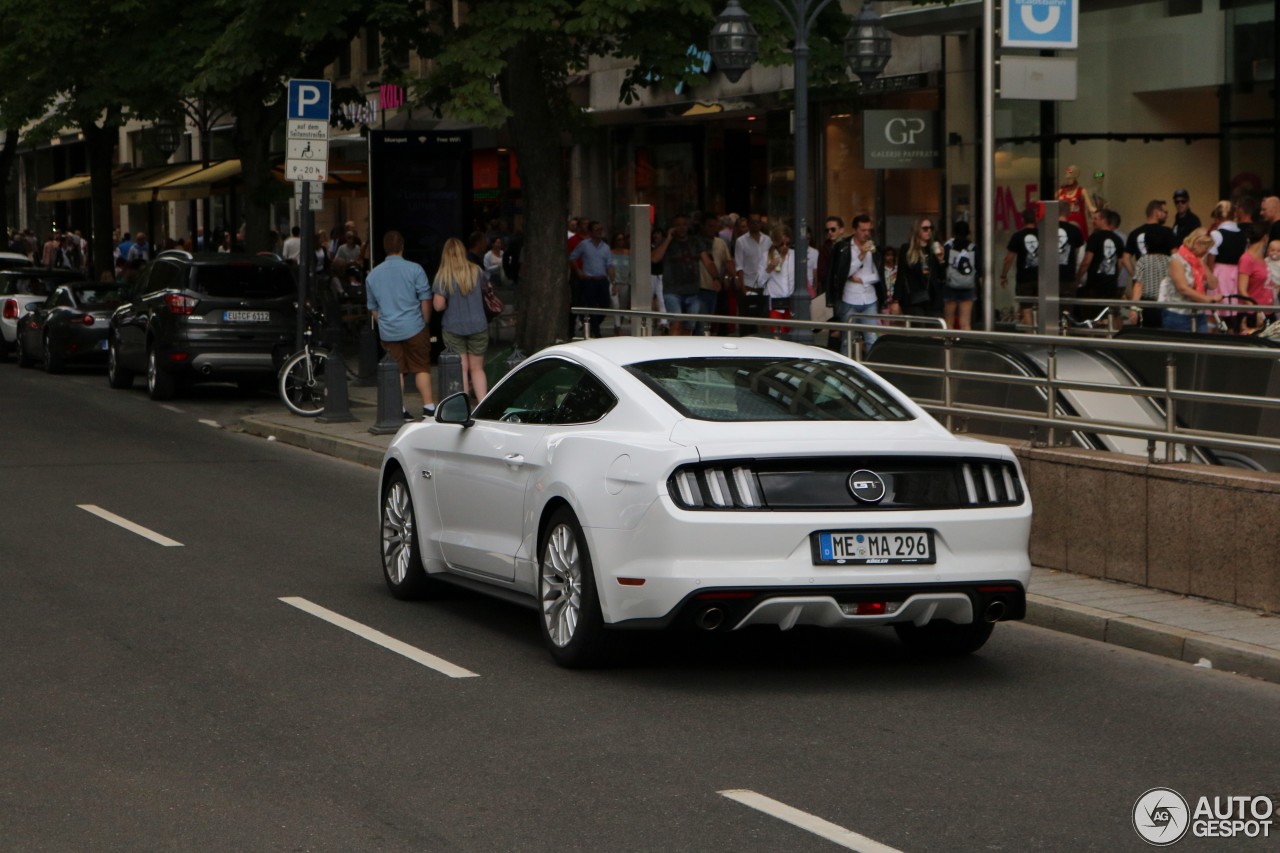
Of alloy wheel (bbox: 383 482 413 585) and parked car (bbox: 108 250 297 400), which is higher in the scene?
parked car (bbox: 108 250 297 400)

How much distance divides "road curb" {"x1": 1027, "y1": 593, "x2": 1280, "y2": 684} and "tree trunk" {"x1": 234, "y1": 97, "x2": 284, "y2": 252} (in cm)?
2343

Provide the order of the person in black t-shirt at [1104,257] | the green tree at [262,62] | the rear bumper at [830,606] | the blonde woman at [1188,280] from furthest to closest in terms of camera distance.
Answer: the green tree at [262,62] < the person in black t-shirt at [1104,257] < the blonde woman at [1188,280] < the rear bumper at [830,606]

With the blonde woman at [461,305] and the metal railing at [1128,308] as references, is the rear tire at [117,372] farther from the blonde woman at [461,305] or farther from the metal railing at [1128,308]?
the metal railing at [1128,308]

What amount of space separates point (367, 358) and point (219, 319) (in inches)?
78.8

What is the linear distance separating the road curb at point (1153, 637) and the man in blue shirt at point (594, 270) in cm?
1937

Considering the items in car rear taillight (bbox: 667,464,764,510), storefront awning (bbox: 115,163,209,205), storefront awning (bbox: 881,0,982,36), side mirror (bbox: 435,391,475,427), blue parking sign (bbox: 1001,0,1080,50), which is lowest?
car rear taillight (bbox: 667,464,764,510)

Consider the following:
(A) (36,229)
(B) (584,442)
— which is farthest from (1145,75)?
(A) (36,229)

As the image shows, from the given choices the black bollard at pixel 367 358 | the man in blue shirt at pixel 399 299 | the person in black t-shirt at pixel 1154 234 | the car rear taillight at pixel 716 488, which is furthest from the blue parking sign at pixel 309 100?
the car rear taillight at pixel 716 488

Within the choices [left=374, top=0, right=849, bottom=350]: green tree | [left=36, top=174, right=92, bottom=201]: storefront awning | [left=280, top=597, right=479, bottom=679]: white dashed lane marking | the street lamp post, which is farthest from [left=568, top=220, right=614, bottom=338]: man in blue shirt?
[left=36, top=174, right=92, bottom=201]: storefront awning

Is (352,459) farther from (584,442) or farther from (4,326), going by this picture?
(4,326)

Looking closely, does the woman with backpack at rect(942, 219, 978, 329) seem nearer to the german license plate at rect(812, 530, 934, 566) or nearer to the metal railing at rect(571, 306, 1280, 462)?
the metal railing at rect(571, 306, 1280, 462)

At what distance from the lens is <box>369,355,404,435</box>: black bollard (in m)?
19.0

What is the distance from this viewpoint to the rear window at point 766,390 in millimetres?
8578

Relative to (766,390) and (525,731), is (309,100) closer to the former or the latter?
(766,390)
